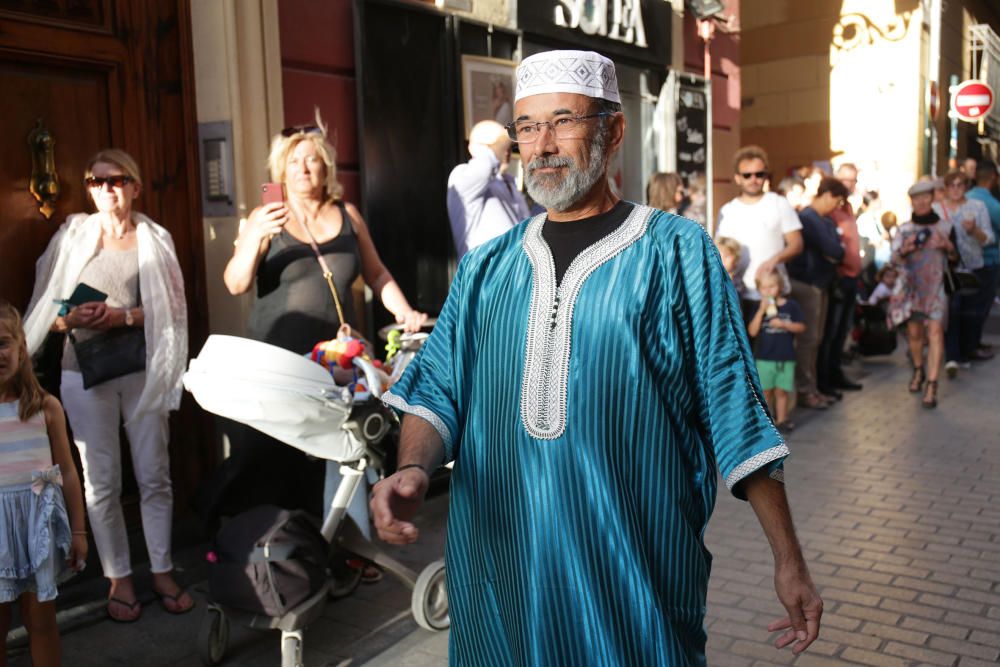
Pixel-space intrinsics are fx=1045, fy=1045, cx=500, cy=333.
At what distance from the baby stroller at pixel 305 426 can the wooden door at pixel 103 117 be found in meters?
1.50

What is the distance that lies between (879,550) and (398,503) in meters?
3.75

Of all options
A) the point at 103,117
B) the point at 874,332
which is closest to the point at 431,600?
the point at 103,117

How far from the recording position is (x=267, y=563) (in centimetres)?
371

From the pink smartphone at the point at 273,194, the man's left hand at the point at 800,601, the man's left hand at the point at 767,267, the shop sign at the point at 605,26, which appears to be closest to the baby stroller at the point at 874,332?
the shop sign at the point at 605,26

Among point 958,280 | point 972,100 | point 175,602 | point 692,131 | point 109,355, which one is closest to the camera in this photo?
point 109,355

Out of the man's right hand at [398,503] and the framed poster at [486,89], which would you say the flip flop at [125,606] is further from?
the framed poster at [486,89]

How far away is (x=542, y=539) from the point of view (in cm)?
232

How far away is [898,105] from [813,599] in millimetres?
17247

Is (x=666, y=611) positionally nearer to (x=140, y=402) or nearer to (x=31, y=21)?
(x=140, y=402)

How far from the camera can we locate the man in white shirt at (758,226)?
782 cm

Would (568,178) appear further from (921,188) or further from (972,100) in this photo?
(972,100)

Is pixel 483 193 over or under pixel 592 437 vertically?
over

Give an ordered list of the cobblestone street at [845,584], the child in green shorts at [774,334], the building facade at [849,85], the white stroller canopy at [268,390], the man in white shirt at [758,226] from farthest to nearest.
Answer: the building facade at [849,85], the man in white shirt at [758,226], the child in green shorts at [774,334], the cobblestone street at [845,584], the white stroller canopy at [268,390]

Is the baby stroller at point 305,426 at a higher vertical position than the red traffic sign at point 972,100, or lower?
lower
